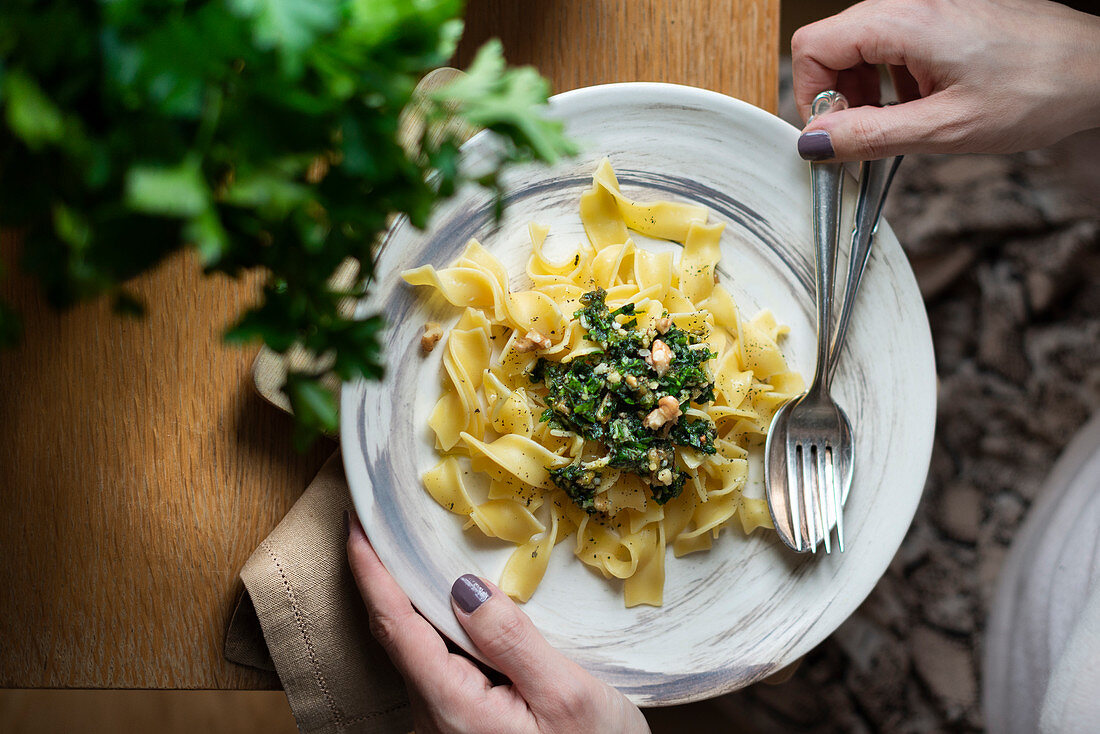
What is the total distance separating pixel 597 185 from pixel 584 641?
0.93 m

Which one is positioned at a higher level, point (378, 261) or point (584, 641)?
point (378, 261)

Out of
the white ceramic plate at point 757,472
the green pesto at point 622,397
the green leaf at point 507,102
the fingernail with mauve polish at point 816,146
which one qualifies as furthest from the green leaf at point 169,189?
the fingernail with mauve polish at point 816,146

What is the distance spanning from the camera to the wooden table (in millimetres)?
1475

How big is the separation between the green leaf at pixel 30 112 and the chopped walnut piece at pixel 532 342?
36.3 inches

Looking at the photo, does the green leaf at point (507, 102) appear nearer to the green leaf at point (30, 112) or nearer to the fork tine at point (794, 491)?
the green leaf at point (30, 112)

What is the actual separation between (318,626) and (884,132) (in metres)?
1.48

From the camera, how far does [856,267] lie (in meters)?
1.49

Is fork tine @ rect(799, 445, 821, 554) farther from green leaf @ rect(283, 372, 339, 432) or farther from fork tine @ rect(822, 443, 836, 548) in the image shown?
green leaf @ rect(283, 372, 339, 432)

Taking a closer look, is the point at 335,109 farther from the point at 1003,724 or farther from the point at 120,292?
the point at 1003,724

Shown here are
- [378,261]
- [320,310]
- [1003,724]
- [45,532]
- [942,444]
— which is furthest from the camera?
[942,444]

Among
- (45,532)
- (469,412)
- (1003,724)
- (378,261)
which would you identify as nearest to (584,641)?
(469,412)

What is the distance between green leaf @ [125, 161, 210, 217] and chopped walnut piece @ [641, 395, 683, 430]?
3.13 ft

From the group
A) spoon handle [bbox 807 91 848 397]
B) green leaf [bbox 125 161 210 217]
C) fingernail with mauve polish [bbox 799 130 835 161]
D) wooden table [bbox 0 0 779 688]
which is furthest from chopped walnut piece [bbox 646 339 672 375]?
green leaf [bbox 125 161 210 217]

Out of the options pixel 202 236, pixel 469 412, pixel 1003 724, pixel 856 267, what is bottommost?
pixel 1003 724
